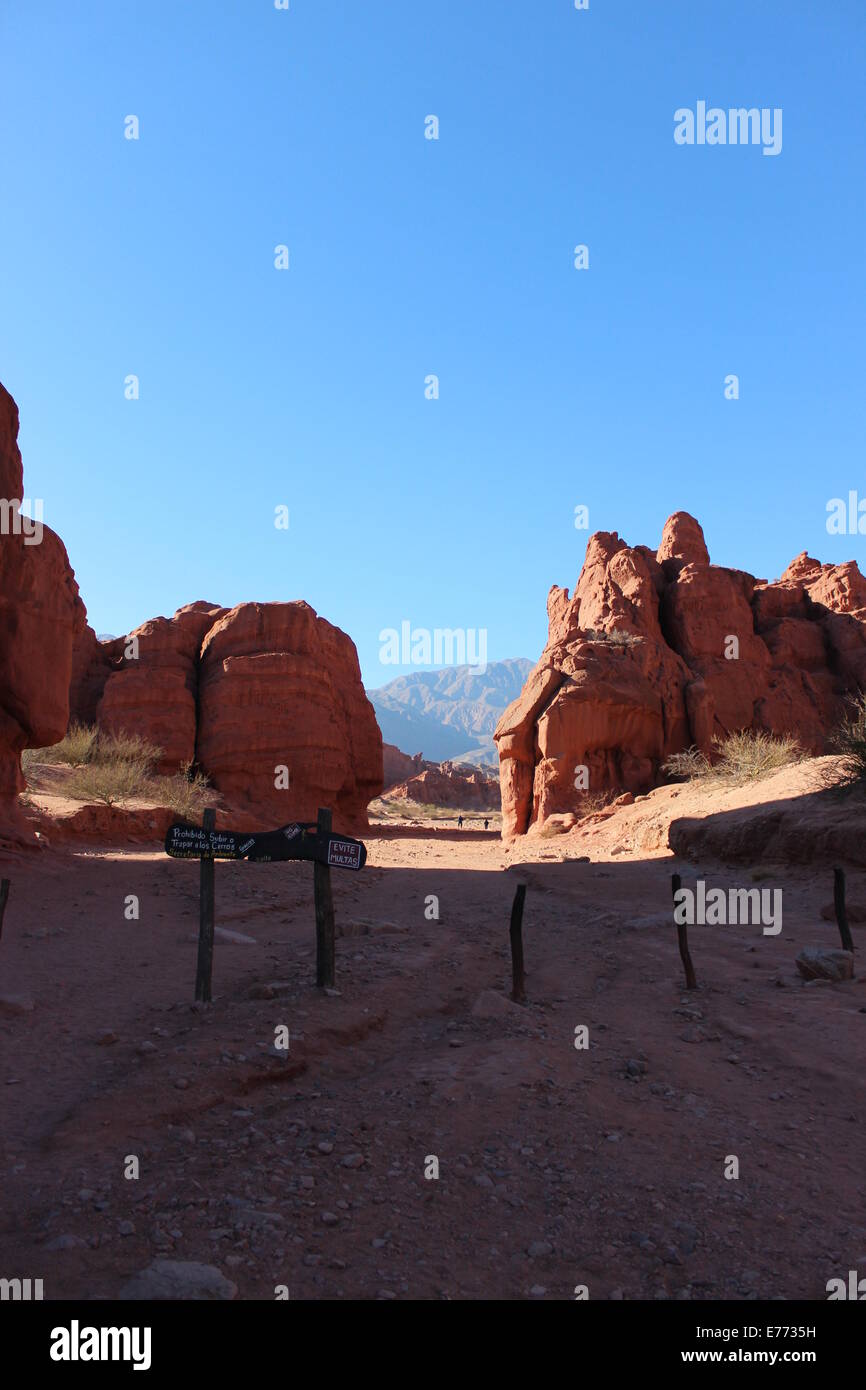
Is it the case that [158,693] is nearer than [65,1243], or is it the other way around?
[65,1243]

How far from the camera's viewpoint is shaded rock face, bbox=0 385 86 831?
13.8 m

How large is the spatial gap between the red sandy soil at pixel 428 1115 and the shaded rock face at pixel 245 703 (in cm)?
1771

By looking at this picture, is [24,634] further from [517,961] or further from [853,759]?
[853,759]

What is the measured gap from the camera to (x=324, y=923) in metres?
8.27

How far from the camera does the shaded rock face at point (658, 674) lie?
96.1 feet

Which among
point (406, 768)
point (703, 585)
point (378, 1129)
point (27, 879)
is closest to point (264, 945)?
point (27, 879)

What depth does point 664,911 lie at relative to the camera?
531 inches

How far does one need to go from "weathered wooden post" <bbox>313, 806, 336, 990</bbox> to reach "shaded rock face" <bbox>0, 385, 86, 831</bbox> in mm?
8117

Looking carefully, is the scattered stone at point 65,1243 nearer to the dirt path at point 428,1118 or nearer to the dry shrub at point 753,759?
the dirt path at point 428,1118

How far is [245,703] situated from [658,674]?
595 inches

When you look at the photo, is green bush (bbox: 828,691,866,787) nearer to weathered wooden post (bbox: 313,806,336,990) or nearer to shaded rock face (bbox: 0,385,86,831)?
weathered wooden post (bbox: 313,806,336,990)

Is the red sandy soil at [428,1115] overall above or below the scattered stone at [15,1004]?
below

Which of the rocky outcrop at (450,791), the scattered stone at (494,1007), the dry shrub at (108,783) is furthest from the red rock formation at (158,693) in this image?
the rocky outcrop at (450,791)

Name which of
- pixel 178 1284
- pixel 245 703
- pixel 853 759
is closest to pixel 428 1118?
pixel 178 1284
